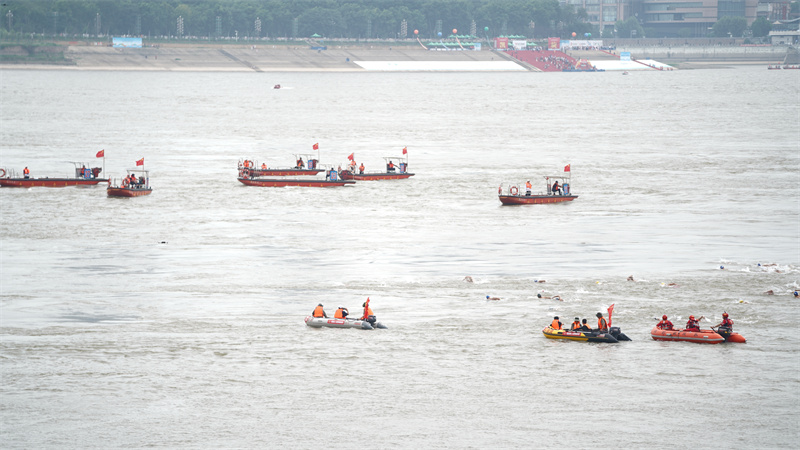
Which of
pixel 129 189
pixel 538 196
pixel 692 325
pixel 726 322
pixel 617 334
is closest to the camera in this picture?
pixel 617 334

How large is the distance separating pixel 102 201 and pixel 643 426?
207 feet

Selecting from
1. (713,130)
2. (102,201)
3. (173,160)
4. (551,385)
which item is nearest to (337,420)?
(551,385)

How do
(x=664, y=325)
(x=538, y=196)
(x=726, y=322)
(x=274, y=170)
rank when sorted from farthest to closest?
(x=274, y=170)
(x=538, y=196)
(x=664, y=325)
(x=726, y=322)

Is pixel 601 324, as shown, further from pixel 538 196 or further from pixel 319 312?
pixel 538 196

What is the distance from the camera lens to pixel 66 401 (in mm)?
45219

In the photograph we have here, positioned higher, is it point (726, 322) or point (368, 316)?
point (726, 322)

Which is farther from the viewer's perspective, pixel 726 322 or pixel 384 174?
pixel 384 174

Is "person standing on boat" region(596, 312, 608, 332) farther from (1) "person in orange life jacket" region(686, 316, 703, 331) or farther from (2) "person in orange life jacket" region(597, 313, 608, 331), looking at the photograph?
(1) "person in orange life jacket" region(686, 316, 703, 331)

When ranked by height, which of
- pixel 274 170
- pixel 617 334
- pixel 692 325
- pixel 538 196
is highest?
pixel 274 170

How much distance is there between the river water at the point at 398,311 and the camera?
141 ft

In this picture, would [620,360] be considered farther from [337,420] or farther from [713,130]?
[713,130]

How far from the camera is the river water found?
42.9m

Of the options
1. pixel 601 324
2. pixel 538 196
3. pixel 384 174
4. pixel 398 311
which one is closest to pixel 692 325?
pixel 601 324

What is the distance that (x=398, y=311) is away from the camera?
56906 millimetres
